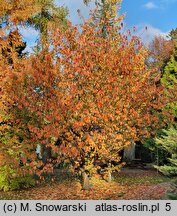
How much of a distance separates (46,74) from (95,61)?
6.57 feet

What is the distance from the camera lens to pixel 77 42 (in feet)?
47.4

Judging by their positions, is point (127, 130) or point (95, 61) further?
point (127, 130)

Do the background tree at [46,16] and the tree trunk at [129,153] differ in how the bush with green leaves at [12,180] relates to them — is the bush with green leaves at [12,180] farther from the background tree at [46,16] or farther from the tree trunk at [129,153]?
the tree trunk at [129,153]

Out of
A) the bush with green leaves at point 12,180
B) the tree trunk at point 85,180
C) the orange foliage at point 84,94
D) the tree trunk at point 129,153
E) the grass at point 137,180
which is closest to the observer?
the orange foliage at point 84,94

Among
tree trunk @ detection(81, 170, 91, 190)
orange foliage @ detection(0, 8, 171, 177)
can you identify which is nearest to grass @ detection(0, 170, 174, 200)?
tree trunk @ detection(81, 170, 91, 190)

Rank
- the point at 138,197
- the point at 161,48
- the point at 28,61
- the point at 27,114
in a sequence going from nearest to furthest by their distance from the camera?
the point at 138,197 → the point at 27,114 → the point at 28,61 → the point at 161,48

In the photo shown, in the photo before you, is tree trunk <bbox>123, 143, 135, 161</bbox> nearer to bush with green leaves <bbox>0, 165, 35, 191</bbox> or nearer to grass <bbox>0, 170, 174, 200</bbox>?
grass <bbox>0, 170, 174, 200</bbox>

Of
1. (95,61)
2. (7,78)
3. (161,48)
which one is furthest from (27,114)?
(161,48)

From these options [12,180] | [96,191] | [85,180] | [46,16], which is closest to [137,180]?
[96,191]

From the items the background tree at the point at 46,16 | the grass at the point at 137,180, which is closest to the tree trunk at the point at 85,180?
the grass at the point at 137,180

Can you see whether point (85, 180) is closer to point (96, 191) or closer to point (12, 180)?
point (96, 191)

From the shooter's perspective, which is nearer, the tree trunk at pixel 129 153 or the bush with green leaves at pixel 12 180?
the bush with green leaves at pixel 12 180

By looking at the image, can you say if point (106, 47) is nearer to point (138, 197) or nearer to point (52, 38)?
point (52, 38)

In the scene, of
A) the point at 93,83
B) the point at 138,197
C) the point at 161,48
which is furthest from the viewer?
the point at 161,48
